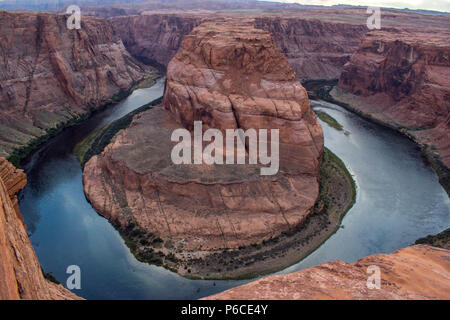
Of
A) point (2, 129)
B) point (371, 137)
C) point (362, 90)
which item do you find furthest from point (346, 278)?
point (362, 90)

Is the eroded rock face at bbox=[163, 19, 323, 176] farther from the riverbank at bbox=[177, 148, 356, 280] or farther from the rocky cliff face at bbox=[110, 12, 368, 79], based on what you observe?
the rocky cliff face at bbox=[110, 12, 368, 79]

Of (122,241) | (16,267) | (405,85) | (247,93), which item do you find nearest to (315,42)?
(405,85)

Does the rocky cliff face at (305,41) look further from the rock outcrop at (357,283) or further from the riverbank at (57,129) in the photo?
the rock outcrop at (357,283)

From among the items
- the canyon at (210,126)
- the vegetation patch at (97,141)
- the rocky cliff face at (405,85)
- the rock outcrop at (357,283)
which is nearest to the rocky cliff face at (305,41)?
the rocky cliff face at (405,85)

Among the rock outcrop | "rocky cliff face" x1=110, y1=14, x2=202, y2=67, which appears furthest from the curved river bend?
"rocky cliff face" x1=110, y1=14, x2=202, y2=67

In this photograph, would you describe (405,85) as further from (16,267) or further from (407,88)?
(16,267)

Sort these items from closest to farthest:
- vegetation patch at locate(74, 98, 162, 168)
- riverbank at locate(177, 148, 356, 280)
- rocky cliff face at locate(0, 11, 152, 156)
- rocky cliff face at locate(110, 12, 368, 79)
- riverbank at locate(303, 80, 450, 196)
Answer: riverbank at locate(177, 148, 356, 280) < riverbank at locate(303, 80, 450, 196) < vegetation patch at locate(74, 98, 162, 168) < rocky cliff face at locate(0, 11, 152, 156) < rocky cliff face at locate(110, 12, 368, 79)
